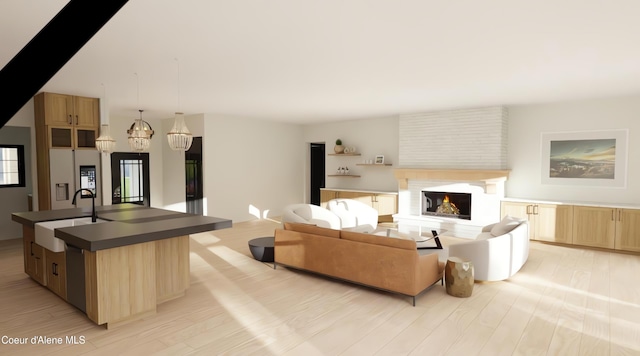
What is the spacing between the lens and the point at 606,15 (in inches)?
123

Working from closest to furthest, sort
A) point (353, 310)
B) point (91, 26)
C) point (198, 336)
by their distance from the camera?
1. point (91, 26)
2. point (198, 336)
3. point (353, 310)

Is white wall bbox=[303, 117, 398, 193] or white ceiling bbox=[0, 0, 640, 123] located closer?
white ceiling bbox=[0, 0, 640, 123]

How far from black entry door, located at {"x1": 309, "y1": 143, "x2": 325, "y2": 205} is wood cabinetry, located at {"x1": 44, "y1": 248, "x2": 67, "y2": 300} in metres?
7.80

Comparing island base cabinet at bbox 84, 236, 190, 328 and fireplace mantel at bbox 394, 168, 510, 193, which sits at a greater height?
fireplace mantel at bbox 394, 168, 510, 193

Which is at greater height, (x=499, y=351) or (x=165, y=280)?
(x=165, y=280)

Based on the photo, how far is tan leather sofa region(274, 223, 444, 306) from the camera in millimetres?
4262

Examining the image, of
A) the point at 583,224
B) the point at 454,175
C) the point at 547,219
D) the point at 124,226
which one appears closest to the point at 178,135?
the point at 124,226

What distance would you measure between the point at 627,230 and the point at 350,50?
5.89 metres

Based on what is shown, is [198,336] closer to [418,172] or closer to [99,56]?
[99,56]

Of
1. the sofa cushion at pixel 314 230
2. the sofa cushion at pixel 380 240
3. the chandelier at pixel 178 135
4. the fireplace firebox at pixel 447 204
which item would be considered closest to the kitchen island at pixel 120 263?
the chandelier at pixel 178 135

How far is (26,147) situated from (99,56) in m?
4.97

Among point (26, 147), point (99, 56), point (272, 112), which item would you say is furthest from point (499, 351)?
point (26, 147)

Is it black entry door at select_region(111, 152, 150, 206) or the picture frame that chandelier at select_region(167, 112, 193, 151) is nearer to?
black entry door at select_region(111, 152, 150, 206)

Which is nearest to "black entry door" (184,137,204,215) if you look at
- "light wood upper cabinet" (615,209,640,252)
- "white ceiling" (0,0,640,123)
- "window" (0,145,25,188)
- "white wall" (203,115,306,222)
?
"white wall" (203,115,306,222)
